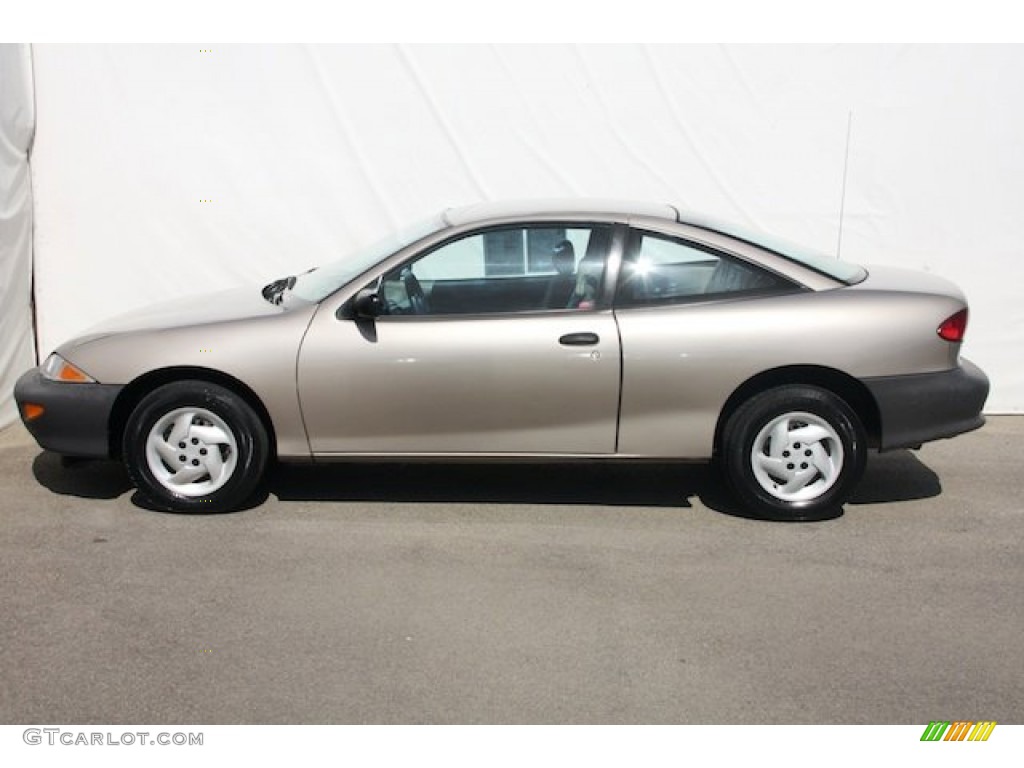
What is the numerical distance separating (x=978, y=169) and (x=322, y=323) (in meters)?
4.53

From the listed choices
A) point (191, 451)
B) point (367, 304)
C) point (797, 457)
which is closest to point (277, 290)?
point (367, 304)

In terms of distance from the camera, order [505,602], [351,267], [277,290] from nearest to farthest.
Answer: [505,602]
[351,267]
[277,290]

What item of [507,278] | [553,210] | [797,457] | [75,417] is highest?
[553,210]

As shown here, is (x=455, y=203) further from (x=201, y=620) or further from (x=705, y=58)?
(x=201, y=620)

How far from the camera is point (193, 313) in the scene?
519 centimetres

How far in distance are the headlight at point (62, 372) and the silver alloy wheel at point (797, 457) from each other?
319 cm

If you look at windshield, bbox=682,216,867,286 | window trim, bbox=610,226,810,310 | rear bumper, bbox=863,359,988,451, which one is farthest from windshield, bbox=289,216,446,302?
rear bumper, bbox=863,359,988,451

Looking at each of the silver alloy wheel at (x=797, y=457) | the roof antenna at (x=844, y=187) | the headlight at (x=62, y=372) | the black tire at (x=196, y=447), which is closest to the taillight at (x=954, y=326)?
the silver alloy wheel at (x=797, y=457)

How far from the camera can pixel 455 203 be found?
701 centimetres

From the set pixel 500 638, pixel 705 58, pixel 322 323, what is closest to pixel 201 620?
pixel 500 638

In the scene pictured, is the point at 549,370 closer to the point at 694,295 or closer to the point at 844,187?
the point at 694,295

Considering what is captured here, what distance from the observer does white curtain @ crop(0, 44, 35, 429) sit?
257 inches
